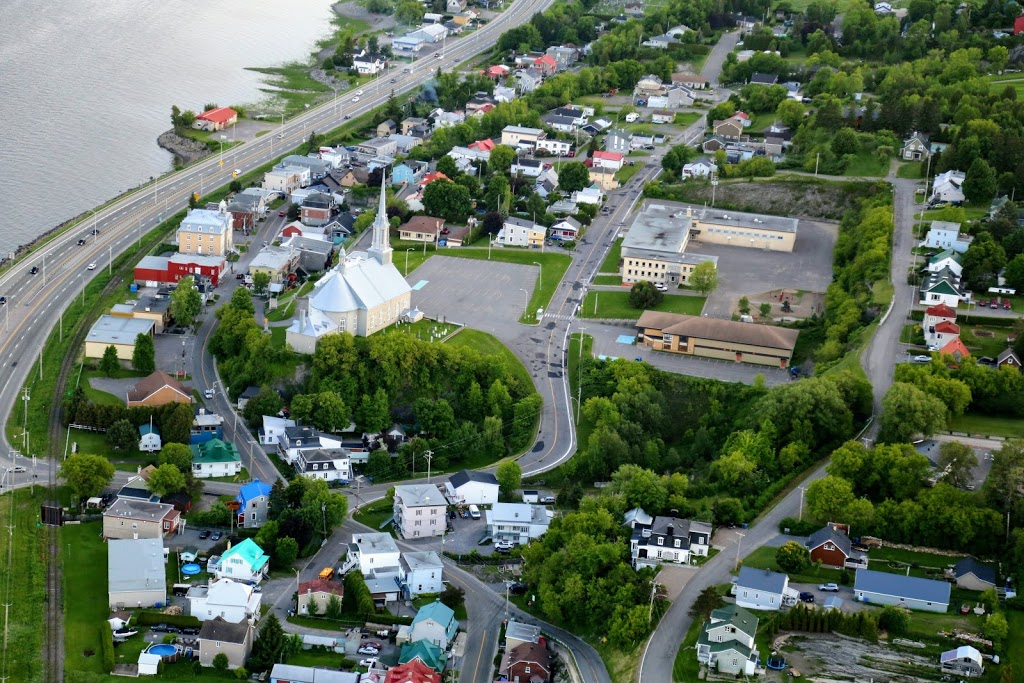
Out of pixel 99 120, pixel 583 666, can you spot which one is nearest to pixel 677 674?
pixel 583 666

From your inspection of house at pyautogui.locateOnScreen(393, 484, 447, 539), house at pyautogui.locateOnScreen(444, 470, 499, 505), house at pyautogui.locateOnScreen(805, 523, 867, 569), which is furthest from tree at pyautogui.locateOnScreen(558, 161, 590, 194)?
house at pyautogui.locateOnScreen(805, 523, 867, 569)

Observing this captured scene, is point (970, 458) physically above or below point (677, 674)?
above

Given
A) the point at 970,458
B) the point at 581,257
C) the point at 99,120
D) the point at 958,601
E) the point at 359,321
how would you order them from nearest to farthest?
the point at 958,601 → the point at 970,458 → the point at 359,321 → the point at 581,257 → the point at 99,120

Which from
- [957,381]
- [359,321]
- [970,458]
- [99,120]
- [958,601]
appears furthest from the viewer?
[99,120]

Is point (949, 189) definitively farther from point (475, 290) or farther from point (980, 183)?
point (475, 290)

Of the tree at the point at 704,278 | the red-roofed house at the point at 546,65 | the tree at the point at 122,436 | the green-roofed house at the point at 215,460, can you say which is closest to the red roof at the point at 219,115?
the red-roofed house at the point at 546,65

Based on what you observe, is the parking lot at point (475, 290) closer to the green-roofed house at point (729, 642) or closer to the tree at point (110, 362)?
the tree at point (110, 362)

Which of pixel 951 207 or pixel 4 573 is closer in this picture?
pixel 4 573

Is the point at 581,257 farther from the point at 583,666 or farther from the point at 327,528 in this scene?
the point at 583,666
